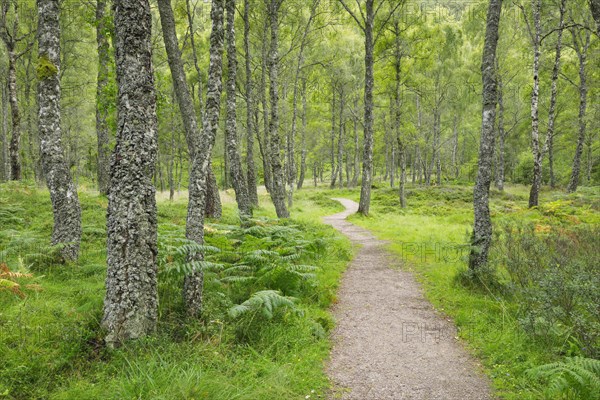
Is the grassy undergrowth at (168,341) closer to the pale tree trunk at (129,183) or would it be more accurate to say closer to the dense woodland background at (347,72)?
the pale tree trunk at (129,183)

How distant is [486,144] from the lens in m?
7.51

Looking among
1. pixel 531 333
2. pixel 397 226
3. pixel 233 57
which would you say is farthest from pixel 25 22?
pixel 531 333

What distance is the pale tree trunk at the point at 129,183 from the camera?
13.4ft

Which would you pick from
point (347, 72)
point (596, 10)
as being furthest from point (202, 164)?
point (347, 72)

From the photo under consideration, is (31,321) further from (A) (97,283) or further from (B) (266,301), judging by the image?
(B) (266,301)

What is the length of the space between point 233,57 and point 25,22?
20064 mm

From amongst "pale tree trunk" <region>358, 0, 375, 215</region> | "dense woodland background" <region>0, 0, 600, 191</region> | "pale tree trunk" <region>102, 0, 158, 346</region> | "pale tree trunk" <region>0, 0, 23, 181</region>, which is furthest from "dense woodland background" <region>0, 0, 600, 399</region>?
"pale tree trunk" <region>358, 0, 375, 215</region>

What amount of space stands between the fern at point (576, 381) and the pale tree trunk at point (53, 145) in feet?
25.9

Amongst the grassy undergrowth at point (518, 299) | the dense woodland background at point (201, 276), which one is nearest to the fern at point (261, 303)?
the dense woodland background at point (201, 276)

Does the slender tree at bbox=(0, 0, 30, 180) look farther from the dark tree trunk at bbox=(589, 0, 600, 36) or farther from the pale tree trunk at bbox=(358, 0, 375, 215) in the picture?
the dark tree trunk at bbox=(589, 0, 600, 36)

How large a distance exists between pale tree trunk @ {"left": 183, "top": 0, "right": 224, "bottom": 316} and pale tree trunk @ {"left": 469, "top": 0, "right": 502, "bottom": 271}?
222 inches

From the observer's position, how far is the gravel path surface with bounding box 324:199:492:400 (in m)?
4.30

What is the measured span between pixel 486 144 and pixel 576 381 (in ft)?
16.9

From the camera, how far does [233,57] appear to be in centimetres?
875
